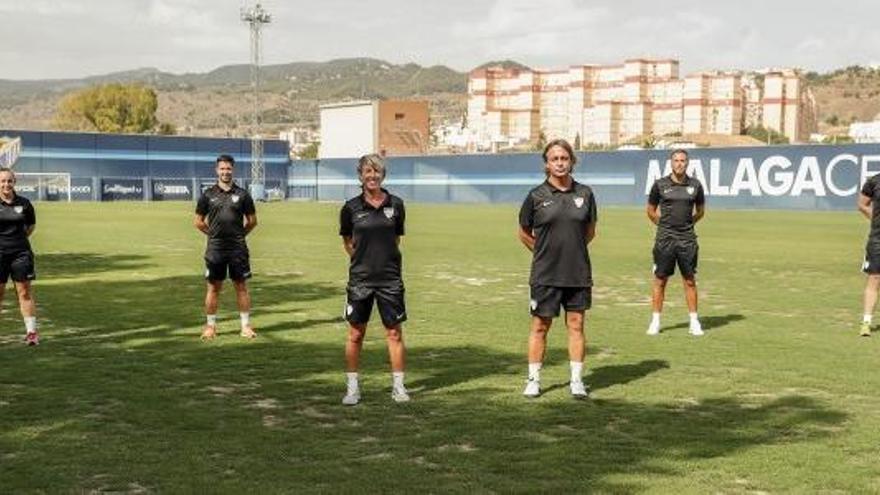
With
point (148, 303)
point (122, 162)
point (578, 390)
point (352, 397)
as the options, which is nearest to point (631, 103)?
point (122, 162)

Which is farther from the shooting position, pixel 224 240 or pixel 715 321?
pixel 715 321

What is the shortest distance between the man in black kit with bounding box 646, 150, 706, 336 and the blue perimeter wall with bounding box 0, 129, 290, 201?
68.5 metres

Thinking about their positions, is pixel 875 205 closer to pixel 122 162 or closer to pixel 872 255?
pixel 872 255

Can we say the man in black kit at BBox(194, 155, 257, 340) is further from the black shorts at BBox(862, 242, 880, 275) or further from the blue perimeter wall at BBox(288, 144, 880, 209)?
the blue perimeter wall at BBox(288, 144, 880, 209)

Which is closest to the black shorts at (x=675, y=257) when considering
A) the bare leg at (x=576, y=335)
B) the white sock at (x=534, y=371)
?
the bare leg at (x=576, y=335)

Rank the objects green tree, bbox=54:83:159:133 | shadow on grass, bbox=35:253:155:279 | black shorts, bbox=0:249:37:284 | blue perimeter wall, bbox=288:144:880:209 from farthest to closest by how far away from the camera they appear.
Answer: green tree, bbox=54:83:159:133 < blue perimeter wall, bbox=288:144:880:209 < shadow on grass, bbox=35:253:155:279 < black shorts, bbox=0:249:37:284

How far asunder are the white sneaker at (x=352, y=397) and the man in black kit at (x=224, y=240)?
3.75 metres

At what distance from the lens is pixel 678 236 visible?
1210 cm

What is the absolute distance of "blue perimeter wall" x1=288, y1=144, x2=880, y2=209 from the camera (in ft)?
164

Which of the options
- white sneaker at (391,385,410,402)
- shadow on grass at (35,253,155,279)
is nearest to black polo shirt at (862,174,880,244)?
white sneaker at (391,385,410,402)

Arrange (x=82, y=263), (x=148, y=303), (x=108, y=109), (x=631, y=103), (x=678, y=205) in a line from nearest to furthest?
(x=678, y=205), (x=148, y=303), (x=82, y=263), (x=108, y=109), (x=631, y=103)

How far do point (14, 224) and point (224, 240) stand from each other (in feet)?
7.76

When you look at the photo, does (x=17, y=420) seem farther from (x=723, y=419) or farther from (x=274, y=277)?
(x=274, y=277)

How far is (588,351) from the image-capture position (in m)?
10.9
